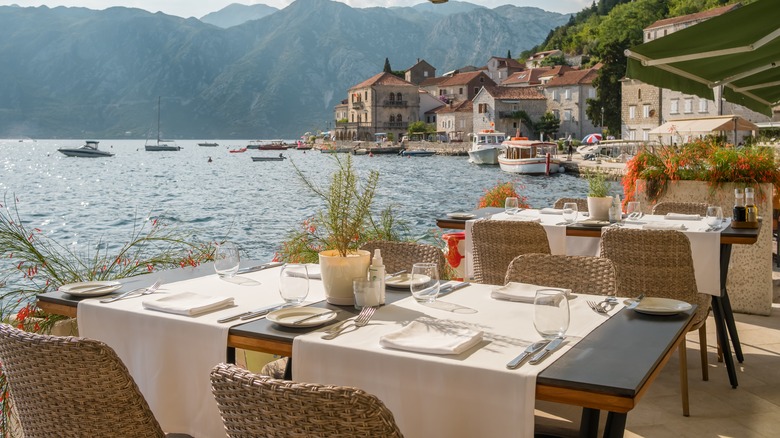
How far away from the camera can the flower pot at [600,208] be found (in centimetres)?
463

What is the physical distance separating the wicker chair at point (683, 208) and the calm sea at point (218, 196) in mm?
3780

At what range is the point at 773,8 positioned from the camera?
127 inches

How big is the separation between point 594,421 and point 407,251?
1517 millimetres

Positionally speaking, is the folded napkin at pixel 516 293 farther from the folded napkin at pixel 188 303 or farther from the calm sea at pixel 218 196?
the calm sea at pixel 218 196

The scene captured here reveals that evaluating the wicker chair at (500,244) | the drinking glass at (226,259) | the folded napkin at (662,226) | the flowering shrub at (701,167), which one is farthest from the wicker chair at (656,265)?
the flowering shrub at (701,167)

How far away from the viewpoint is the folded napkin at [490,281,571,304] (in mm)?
2461

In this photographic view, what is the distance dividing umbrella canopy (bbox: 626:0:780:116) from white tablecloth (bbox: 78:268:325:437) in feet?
8.53

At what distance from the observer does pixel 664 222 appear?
4.42 m

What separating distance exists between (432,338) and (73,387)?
900mm

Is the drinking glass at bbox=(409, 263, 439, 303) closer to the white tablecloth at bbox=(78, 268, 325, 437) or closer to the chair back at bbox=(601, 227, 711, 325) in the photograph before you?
the white tablecloth at bbox=(78, 268, 325, 437)

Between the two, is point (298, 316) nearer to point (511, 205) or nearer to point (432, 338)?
point (432, 338)

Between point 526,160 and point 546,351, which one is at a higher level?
point 526,160

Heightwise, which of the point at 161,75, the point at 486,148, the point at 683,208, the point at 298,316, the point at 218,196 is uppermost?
the point at 161,75

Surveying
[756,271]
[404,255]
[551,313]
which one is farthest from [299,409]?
[756,271]
